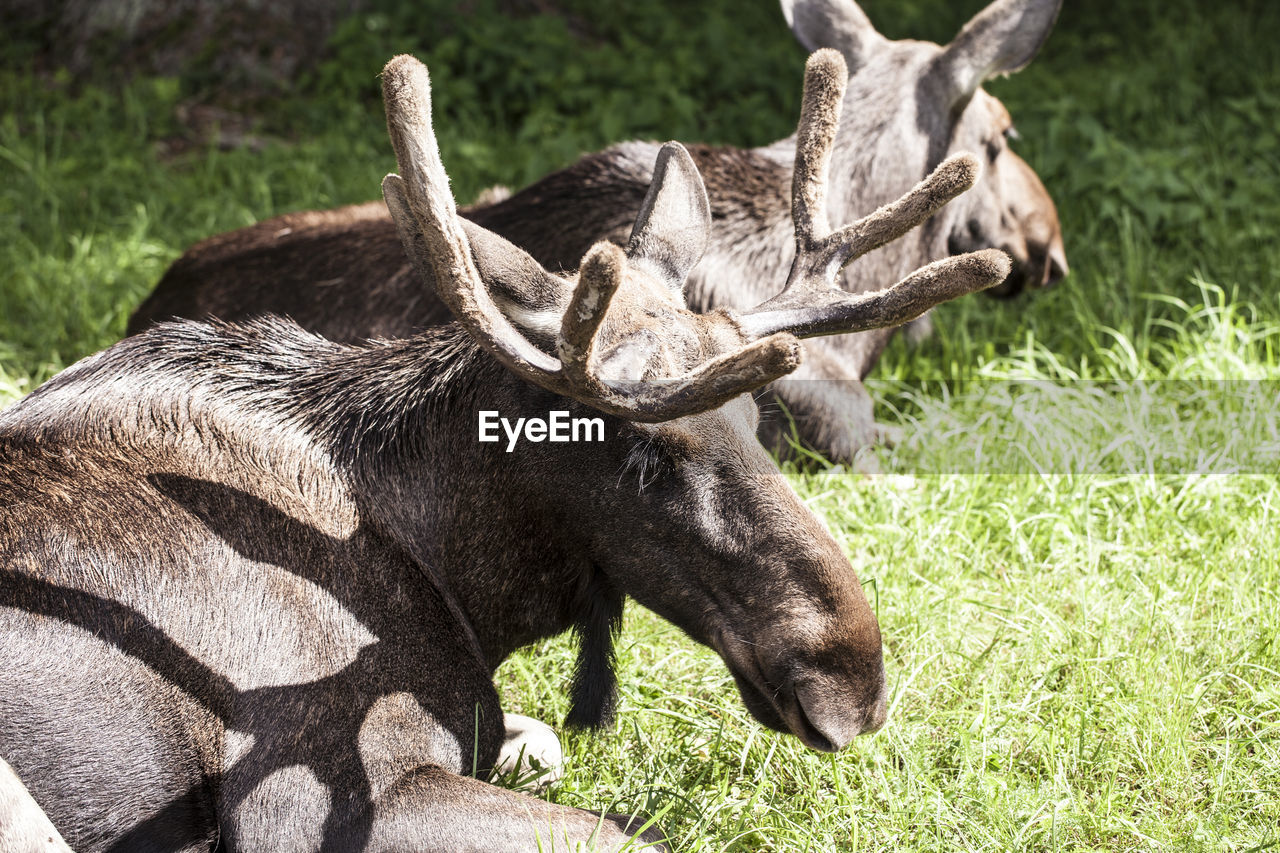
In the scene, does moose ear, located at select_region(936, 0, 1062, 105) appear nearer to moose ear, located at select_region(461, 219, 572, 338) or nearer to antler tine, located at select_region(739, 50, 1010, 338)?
antler tine, located at select_region(739, 50, 1010, 338)

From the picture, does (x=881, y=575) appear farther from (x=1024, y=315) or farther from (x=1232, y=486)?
(x=1024, y=315)

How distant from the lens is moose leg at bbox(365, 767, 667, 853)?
2893mm

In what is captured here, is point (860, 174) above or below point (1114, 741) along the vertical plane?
above

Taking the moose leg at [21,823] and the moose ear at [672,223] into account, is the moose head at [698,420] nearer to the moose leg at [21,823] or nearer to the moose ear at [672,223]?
the moose ear at [672,223]

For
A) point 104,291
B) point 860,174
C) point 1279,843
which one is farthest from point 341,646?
point 104,291

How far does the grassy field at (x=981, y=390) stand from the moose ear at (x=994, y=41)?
123 cm

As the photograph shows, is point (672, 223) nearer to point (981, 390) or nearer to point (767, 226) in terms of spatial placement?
Result: point (767, 226)

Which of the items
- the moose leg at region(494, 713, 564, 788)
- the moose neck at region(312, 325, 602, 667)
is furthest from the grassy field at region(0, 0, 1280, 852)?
the moose neck at region(312, 325, 602, 667)

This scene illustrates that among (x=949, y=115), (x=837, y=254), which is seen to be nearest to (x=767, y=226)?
(x=949, y=115)

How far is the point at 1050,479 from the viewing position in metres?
5.02

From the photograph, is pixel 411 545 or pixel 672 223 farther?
pixel 672 223

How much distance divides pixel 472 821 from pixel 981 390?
378 centimetres

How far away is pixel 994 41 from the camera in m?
5.66

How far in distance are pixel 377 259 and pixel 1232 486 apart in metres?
3.45
